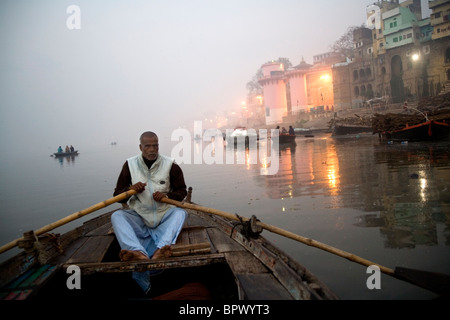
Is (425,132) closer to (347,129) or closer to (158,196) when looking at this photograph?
(347,129)

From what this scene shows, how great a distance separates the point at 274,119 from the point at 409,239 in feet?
180

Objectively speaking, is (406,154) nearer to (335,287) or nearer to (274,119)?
(335,287)

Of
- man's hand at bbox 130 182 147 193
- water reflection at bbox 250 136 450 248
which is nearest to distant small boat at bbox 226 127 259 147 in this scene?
water reflection at bbox 250 136 450 248

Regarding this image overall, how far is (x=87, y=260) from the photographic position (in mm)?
3449

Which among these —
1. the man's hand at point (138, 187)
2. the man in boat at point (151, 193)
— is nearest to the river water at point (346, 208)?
the man in boat at point (151, 193)

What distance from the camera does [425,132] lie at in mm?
17000

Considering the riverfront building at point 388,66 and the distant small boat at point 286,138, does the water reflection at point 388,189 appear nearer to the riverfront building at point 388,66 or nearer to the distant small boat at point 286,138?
the distant small boat at point 286,138

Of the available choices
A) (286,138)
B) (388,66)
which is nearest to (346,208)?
(286,138)

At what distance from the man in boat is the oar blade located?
8.42 feet

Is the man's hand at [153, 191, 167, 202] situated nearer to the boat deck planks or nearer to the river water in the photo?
the boat deck planks

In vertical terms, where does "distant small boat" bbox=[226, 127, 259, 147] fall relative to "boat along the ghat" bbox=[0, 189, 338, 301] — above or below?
above

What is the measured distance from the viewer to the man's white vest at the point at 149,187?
13.4 feet

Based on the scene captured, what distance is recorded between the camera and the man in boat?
3950mm

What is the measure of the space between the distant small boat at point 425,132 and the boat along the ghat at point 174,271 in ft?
54.9
